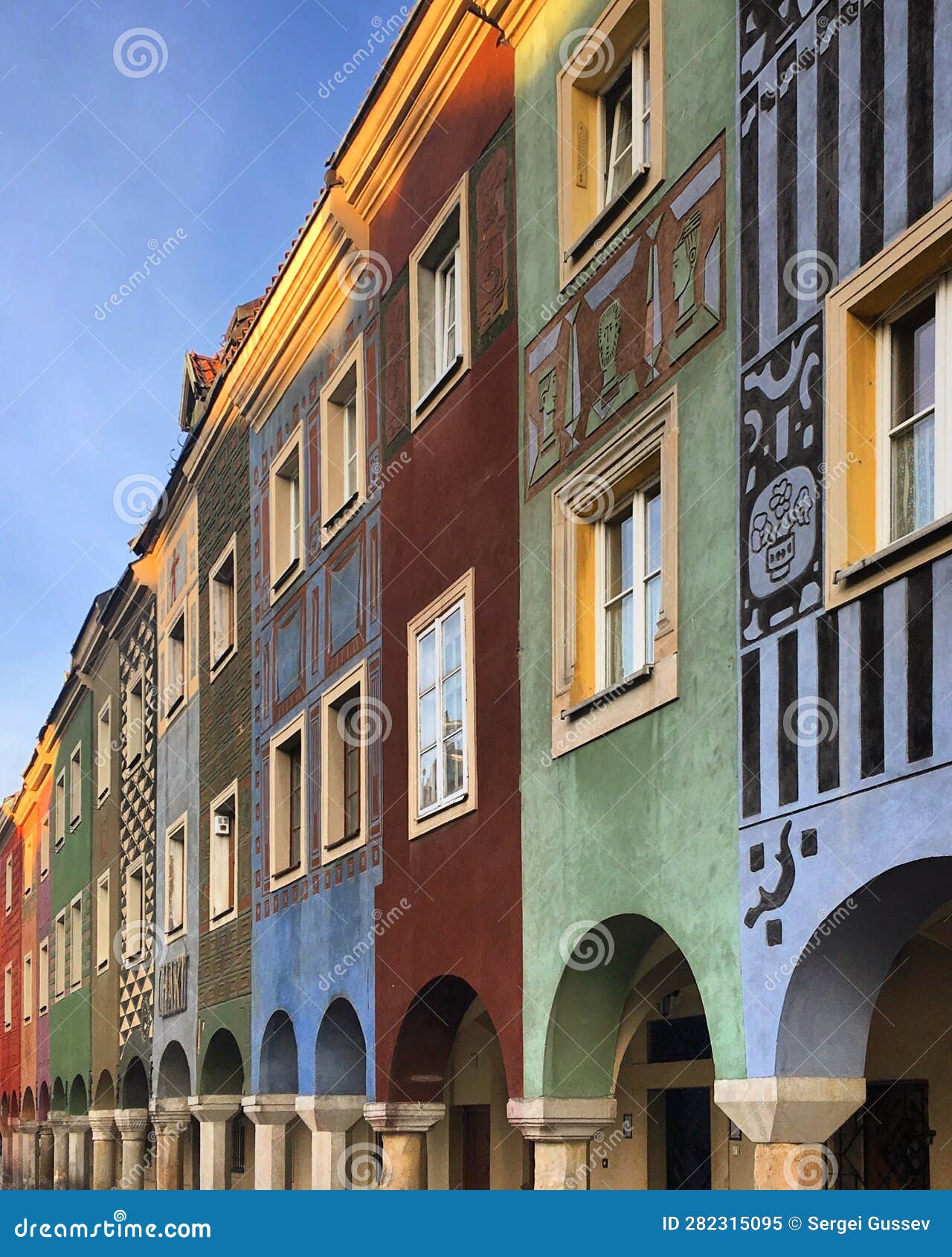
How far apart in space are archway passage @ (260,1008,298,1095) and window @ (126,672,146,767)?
10.7m

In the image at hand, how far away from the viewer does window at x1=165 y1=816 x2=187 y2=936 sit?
24.5 meters

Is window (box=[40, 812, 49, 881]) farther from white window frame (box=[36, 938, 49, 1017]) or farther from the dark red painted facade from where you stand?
the dark red painted facade

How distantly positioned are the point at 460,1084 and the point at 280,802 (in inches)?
142

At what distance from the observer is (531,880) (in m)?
12.1

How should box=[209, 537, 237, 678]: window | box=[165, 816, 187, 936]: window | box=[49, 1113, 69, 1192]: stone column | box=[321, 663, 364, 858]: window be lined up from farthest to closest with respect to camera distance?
box=[49, 1113, 69, 1192]: stone column → box=[165, 816, 187, 936]: window → box=[209, 537, 237, 678]: window → box=[321, 663, 364, 858]: window

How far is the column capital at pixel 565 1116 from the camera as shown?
11.5 m

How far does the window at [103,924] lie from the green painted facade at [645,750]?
19826 millimetres

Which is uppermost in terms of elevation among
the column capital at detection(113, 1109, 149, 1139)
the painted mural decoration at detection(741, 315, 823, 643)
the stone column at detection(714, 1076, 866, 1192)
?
the painted mural decoration at detection(741, 315, 823, 643)

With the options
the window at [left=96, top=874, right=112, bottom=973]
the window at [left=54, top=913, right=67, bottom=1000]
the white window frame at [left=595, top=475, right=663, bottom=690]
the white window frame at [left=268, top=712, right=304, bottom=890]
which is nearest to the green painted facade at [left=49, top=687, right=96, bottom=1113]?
the window at [left=54, top=913, right=67, bottom=1000]

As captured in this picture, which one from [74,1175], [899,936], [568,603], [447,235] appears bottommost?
[74,1175]

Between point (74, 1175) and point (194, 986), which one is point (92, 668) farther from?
point (194, 986)
